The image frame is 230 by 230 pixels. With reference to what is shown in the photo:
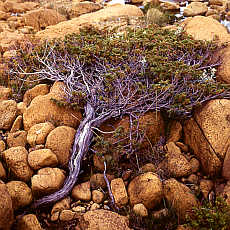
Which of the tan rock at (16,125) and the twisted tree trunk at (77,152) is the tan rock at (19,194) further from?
the tan rock at (16,125)

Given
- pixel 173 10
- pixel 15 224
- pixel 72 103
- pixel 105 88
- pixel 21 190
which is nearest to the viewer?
pixel 15 224

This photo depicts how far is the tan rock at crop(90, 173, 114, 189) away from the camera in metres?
3.47

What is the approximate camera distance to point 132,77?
428 centimetres

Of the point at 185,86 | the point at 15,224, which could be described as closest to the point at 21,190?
the point at 15,224

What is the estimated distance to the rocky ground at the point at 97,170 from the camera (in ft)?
10.1

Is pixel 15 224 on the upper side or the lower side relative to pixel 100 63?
lower

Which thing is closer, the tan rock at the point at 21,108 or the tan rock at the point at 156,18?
the tan rock at the point at 21,108

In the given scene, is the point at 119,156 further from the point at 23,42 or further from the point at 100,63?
the point at 23,42

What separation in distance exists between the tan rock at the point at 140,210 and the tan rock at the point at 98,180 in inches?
21.5

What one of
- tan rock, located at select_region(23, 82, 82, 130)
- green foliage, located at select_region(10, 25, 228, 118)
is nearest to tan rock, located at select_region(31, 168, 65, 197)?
tan rock, located at select_region(23, 82, 82, 130)

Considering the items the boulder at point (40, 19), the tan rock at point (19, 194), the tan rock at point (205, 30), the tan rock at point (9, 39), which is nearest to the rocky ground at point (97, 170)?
the tan rock at point (19, 194)

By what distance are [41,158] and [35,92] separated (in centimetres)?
159

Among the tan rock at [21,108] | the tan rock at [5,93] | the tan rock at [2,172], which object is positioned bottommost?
the tan rock at [2,172]

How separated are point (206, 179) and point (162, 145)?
76 cm
